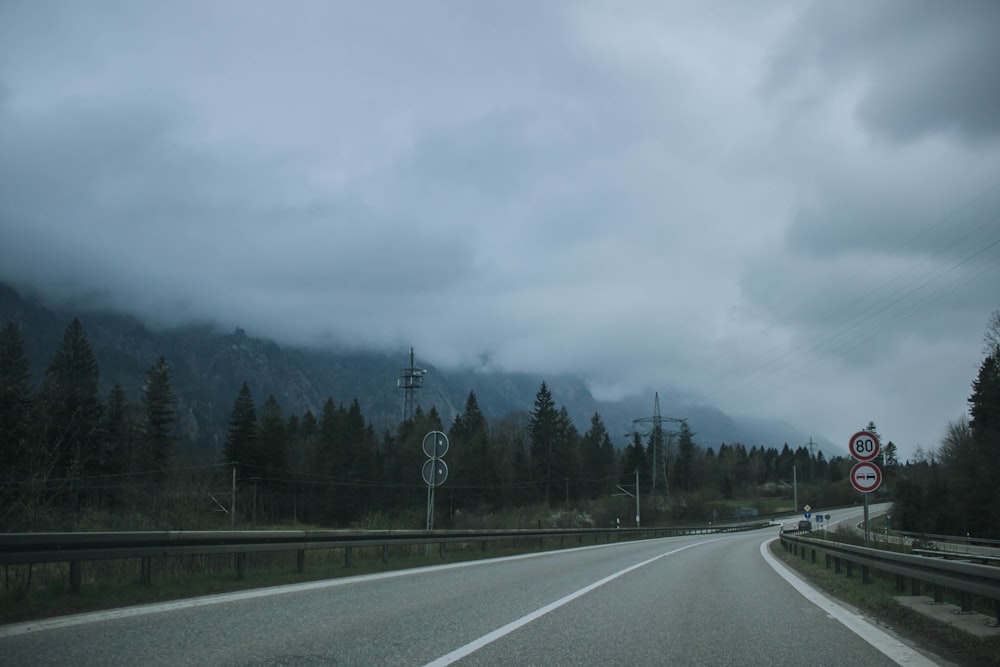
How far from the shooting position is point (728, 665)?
6.14 metres

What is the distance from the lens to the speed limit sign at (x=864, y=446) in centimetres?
1576

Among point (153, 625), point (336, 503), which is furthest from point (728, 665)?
point (336, 503)

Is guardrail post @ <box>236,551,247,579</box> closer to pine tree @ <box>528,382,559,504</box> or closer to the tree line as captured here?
the tree line

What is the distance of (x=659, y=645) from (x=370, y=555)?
13.6 m

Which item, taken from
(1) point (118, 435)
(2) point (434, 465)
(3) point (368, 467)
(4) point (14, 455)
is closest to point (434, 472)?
(2) point (434, 465)

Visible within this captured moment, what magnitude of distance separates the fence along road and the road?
0.05ft

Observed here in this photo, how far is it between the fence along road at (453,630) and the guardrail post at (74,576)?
123cm

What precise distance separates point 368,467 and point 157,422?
27302 mm

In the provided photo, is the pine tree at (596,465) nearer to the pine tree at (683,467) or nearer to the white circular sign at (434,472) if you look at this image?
the pine tree at (683,467)

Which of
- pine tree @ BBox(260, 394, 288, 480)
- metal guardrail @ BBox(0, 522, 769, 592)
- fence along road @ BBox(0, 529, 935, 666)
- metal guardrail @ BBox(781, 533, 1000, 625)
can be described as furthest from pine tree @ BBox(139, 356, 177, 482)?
metal guardrail @ BBox(781, 533, 1000, 625)

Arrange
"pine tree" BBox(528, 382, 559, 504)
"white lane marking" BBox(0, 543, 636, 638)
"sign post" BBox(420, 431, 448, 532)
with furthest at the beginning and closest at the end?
"pine tree" BBox(528, 382, 559, 504)
"sign post" BBox(420, 431, 448, 532)
"white lane marking" BBox(0, 543, 636, 638)

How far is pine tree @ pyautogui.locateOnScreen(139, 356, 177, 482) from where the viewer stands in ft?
208

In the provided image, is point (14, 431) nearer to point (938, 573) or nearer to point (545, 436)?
point (938, 573)

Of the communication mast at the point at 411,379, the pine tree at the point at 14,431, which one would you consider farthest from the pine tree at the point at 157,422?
the pine tree at the point at 14,431
